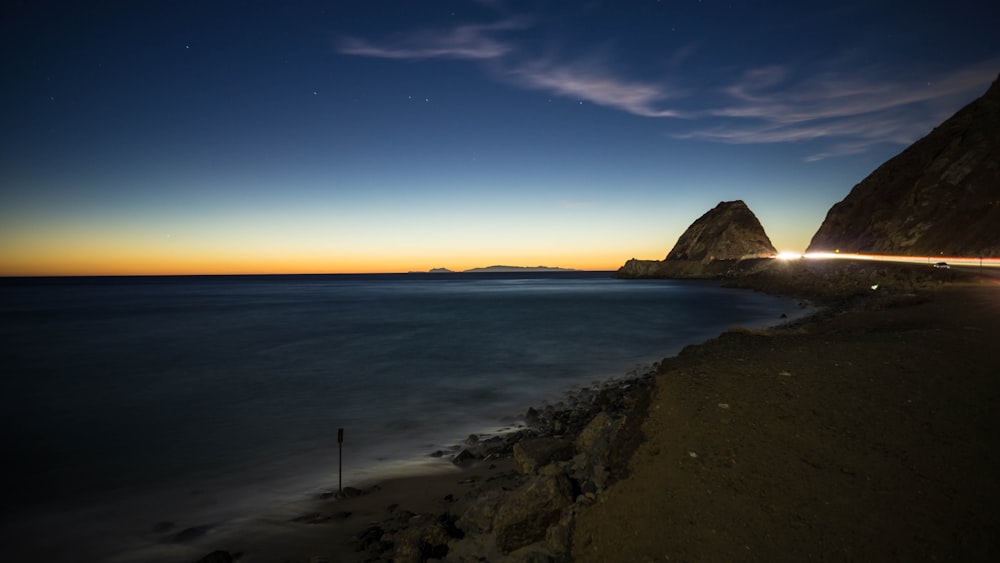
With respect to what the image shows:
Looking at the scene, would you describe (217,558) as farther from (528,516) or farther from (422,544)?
(528,516)

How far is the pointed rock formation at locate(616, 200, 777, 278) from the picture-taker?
14562 cm

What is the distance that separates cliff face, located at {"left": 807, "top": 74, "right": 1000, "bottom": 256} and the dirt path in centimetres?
5847

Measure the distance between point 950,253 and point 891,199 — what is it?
1114 inches

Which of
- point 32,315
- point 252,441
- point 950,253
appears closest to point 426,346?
point 252,441

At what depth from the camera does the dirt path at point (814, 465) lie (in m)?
4.56

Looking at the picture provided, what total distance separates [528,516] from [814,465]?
353cm

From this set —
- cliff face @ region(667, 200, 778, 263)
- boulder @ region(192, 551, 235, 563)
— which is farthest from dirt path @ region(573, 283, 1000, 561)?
cliff face @ region(667, 200, 778, 263)

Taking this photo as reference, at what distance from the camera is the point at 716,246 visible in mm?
149375

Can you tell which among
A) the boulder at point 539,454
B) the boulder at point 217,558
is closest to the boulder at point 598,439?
the boulder at point 539,454

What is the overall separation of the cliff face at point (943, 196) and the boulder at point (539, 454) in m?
62.5

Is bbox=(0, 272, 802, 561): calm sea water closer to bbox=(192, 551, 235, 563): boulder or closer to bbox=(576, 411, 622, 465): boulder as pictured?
bbox=(192, 551, 235, 563): boulder

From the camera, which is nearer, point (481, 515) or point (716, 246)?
point (481, 515)

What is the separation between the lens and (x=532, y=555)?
532 centimetres

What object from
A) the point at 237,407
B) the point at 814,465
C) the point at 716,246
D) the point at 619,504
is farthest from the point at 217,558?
the point at 716,246
